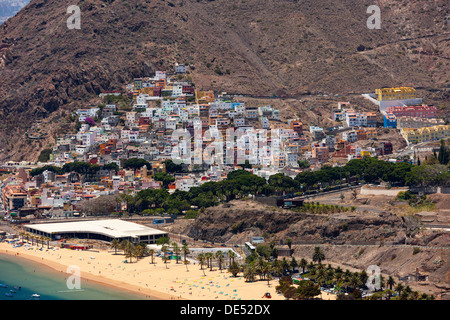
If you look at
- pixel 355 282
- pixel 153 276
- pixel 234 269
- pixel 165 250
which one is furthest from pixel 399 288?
pixel 165 250

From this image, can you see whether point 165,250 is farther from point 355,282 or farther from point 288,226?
point 355,282

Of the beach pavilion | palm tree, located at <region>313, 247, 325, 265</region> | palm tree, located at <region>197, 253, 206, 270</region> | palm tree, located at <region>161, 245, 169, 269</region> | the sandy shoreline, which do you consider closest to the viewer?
the sandy shoreline

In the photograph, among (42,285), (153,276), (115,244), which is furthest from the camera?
(115,244)

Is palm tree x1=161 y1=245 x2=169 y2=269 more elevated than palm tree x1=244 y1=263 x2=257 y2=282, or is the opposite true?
palm tree x1=161 y1=245 x2=169 y2=269

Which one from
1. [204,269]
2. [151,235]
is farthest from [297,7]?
[204,269]

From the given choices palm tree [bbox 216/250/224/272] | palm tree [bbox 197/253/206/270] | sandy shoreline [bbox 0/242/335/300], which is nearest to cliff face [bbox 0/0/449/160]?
sandy shoreline [bbox 0/242/335/300]

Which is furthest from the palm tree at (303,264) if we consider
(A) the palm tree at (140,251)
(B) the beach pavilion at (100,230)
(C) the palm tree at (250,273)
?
(B) the beach pavilion at (100,230)

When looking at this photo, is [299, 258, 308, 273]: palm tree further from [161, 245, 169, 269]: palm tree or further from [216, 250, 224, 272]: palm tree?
[161, 245, 169, 269]: palm tree

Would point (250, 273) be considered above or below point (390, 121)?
below
